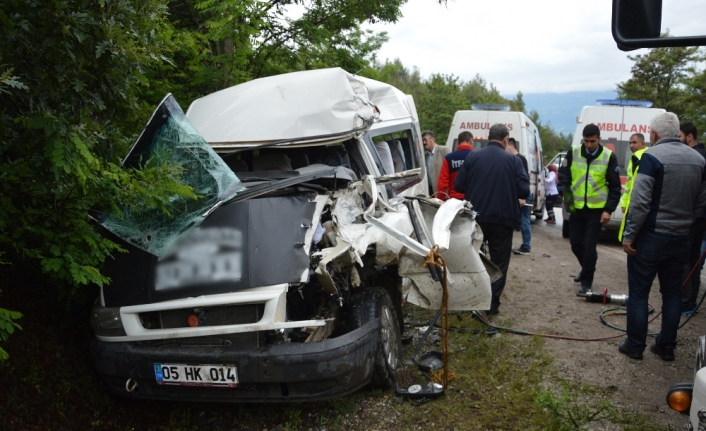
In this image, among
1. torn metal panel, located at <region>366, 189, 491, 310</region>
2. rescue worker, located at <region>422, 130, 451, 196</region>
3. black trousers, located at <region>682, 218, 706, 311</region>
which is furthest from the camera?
rescue worker, located at <region>422, 130, 451, 196</region>

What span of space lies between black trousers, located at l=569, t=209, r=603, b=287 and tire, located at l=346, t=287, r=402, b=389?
126 inches

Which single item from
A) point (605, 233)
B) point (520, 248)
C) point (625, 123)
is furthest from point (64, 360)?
point (605, 233)

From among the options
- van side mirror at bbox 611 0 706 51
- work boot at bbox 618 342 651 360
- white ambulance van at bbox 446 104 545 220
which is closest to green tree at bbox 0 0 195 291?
van side mirror at bbox 611 0 706 51

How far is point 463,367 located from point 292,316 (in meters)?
1.60

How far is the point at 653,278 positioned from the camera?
4707 millimetres

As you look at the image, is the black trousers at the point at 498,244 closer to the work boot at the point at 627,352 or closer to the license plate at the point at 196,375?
the work boot at the point at 627,352

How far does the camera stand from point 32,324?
421 centimetres

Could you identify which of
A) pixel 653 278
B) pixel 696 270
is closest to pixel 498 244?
pixel 653 278

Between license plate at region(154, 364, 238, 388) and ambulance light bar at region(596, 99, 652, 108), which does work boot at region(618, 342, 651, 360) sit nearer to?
license plate at region(154, 364, 238, 388)

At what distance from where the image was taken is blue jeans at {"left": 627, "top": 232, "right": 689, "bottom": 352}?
4582 mm

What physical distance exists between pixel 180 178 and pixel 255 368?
1.18 meters

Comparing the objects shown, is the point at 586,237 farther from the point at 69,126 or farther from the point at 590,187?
the point at 69,126

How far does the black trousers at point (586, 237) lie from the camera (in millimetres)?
6547

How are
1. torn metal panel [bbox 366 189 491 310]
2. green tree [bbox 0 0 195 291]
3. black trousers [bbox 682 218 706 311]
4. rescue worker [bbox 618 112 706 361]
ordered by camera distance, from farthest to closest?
black trousers [bbox 682 218 706 311] < torn metal panel [bbox 366 189 491 310] < rescue worker [bbox 618 112 706 361] < green tree [bbox 0 0 195 291]
